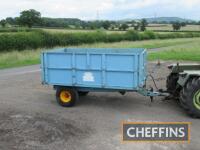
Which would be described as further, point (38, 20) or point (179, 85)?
point (38, 20)

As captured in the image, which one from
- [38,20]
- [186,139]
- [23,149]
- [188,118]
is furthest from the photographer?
[38,20]

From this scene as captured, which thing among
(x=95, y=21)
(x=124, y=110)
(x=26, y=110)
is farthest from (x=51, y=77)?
(x=95, y=21)

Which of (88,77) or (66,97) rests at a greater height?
(88,77)

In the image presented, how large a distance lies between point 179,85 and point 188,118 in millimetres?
1110

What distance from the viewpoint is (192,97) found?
8.09 meters

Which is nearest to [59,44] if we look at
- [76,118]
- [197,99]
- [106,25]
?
[76,118]

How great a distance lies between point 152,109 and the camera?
905 centimetres

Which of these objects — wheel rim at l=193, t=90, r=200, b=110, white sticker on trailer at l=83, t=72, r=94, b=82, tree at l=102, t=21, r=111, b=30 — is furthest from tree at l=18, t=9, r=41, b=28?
wheel rim at l=193, t=90, r=200, b=110

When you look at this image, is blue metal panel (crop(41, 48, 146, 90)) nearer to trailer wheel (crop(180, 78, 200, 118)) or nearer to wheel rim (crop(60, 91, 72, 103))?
wheel rim (crop(60, 91, 72, 103))

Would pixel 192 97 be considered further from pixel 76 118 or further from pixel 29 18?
pixel 29 18

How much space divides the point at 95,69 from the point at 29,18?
70.4 metres

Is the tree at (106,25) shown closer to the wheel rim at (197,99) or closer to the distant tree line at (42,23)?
the distant tree line at (42,23)

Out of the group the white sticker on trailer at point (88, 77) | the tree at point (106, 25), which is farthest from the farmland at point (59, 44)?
the tree at point (106, 25)

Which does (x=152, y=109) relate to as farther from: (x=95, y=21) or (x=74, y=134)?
(x=95, y=21)
